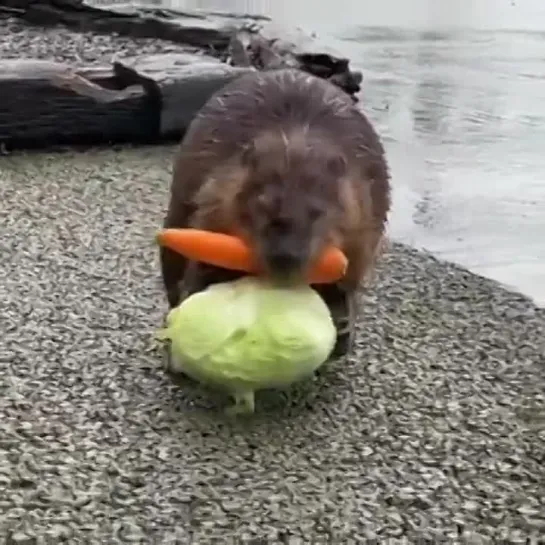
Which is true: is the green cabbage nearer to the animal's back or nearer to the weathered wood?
the animal's back

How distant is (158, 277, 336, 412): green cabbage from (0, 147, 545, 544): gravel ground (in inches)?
4.4

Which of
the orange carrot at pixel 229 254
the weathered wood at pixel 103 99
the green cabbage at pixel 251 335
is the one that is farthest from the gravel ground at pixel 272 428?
the weathered wood at pixel 103 99

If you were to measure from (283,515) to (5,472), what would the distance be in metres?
0.46

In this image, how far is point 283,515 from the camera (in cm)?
182

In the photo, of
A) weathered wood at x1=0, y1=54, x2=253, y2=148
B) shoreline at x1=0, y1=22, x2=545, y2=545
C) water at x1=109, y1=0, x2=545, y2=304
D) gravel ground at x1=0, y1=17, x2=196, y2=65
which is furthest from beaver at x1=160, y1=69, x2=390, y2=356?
gravel ground at x1=0, y1=17, x2=196, y2=65

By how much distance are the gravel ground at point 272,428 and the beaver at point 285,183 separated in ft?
0.67

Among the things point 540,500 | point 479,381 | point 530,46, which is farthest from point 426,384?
point 530,46

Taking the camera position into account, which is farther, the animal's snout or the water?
the water

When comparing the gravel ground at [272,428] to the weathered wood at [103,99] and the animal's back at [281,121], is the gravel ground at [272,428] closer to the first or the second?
the animal's back at [281,121]

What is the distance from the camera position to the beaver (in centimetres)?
199

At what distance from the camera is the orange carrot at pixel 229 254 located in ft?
6.66

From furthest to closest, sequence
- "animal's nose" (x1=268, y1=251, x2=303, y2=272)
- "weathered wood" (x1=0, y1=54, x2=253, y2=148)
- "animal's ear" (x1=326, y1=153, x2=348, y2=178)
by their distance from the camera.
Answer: "weathered wood" (x1=0, y1=54, x2=253, y2=148) < "animal's ear" (x1=326, y1=153, x2=348, y2=178) < "animal's nose" (x1=268, y1=251, x2=303, y2=272)

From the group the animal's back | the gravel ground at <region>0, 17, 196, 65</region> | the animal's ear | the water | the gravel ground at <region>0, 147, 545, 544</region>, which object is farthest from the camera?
the gravel ground at <region>0, 17, 196, 65</region>

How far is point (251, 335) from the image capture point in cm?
199
